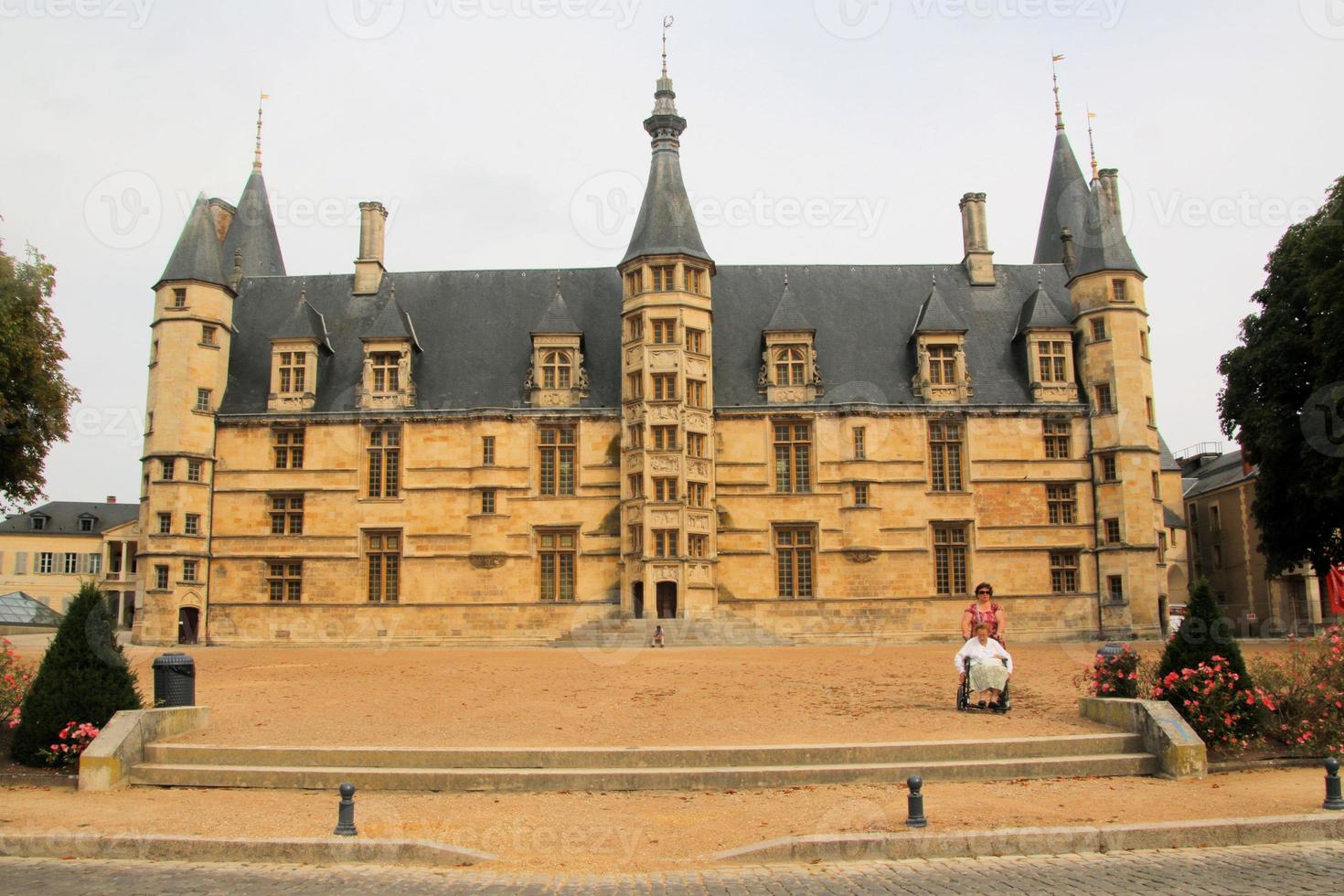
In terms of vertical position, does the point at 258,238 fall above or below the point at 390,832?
above

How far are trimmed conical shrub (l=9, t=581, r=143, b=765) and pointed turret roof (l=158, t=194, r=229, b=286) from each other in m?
26.7

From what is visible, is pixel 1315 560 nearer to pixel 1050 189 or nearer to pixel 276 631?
pixel 1050 189

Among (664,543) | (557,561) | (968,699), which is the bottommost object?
(968,699)

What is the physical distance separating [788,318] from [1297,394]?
16.5 m

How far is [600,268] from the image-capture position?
4231cm

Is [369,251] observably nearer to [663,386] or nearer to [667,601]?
[663,386]

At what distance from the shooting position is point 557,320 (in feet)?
126

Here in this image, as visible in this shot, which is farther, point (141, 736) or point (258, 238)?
point (258, 238)

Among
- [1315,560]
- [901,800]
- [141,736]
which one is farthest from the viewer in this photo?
[1315,560]

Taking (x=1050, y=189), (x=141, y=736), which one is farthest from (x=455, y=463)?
(x=1050, y=189)

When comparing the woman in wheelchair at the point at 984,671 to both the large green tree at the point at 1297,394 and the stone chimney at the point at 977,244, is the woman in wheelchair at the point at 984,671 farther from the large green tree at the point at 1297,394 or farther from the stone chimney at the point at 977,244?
the stone chimney at the point at 977,244

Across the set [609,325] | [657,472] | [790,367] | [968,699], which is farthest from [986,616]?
[609,325]

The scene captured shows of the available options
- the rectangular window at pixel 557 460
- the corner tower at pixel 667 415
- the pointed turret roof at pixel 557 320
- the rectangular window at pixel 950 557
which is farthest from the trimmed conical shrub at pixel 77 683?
the rectangular window at pixel 950 557

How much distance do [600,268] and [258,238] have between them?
49.7ft
